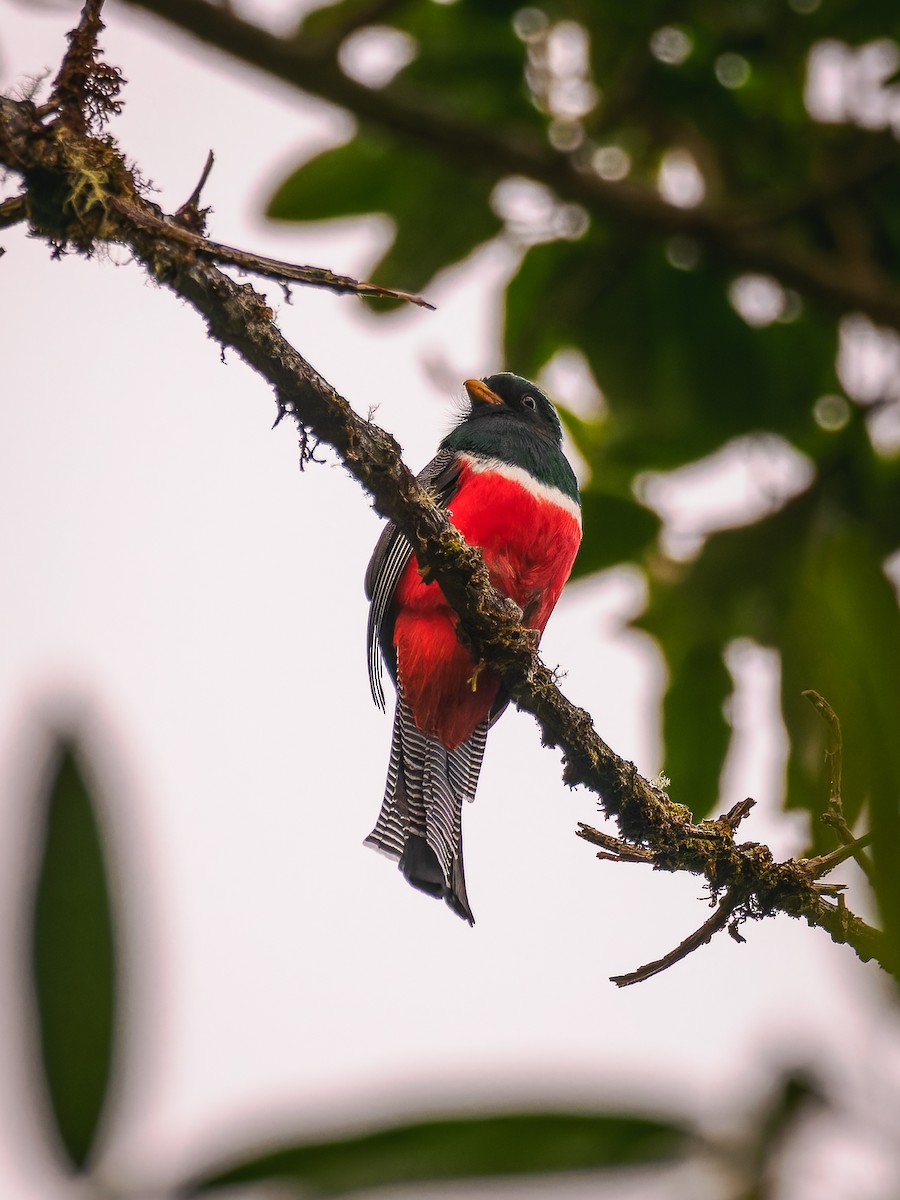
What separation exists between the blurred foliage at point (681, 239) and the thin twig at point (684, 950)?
4.43 ft

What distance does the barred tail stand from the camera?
4.00 metres

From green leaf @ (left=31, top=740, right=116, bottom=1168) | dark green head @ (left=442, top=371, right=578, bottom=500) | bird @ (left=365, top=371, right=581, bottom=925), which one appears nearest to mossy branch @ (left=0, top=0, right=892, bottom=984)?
green leaf @ (left=31, top=740, right=116, bottom=1168)

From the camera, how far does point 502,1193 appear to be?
2.33 feet

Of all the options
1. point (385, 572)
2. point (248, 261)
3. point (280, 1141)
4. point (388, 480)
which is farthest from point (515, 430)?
point (280, 1141)

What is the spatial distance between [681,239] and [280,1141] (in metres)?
4.33

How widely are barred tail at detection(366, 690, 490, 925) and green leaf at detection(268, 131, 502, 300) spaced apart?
1.60 meters

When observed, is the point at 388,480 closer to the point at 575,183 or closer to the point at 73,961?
the point at 73,961

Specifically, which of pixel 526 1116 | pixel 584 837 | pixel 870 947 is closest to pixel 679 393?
pixel 584 837

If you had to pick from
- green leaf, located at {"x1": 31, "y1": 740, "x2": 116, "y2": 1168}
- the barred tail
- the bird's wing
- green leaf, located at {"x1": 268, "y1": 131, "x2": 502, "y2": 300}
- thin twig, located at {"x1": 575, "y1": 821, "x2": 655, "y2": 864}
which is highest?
green leaf, located at {"x1": 268, "y1": 131, "x2": 502, "y2": 300}

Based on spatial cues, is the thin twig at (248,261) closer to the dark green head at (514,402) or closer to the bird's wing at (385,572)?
the bird's wing at (385,572)

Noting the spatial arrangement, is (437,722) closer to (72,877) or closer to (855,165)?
(855,165)

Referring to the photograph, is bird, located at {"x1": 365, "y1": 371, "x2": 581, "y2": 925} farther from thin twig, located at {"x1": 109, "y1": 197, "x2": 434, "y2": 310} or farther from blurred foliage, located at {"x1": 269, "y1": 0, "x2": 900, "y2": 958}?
thin twig, located at {"x1": 109, "y1": 197, "x2": 434, "y2": 310}

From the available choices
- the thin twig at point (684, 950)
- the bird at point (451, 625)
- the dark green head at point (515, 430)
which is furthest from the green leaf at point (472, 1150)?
the dark green head at point (515, 430)

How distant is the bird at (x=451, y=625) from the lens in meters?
4.07
